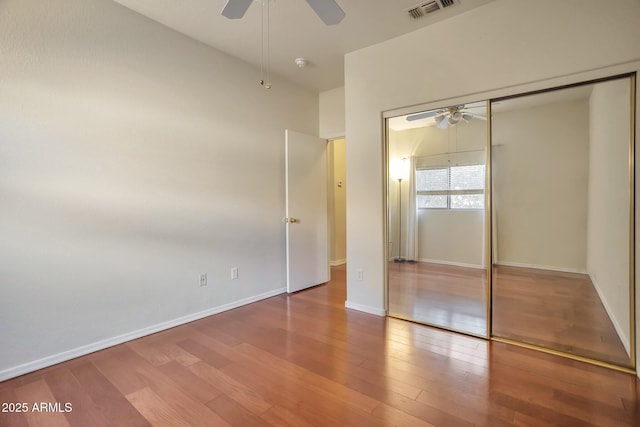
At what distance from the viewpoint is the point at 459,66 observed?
105 inches

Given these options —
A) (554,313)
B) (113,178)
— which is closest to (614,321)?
(554,313)

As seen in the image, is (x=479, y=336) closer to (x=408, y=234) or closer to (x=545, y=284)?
(x=545, y=284)

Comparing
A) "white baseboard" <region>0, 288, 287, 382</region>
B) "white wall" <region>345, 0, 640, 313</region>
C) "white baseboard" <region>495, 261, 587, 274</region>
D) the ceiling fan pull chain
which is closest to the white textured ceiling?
the ceiling fan pull chain

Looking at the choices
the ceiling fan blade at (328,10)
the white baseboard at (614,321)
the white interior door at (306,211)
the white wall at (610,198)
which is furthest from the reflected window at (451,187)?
the ceiling fan blade at (328,10)

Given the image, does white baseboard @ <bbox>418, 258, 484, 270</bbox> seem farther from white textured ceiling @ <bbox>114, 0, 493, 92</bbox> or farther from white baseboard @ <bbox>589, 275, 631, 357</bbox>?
white textured ceiling @ <bbox>114, 0, 493, 92</bbox>

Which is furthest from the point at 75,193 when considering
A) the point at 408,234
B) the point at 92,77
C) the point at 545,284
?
the point at 545,284

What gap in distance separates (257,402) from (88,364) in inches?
55.4

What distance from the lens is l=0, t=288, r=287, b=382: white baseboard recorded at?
2070 millimetres

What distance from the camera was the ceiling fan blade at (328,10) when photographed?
1762 mm

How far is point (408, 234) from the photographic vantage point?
3320 millimetres

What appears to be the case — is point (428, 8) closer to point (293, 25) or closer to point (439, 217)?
point (293, 25)

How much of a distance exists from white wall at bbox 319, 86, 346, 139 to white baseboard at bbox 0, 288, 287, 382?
8.39 feet

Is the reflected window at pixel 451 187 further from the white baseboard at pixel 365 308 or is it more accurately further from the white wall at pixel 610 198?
the white baseboard at pixel 365 308

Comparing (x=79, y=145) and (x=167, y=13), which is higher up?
(x=167, y=13)
